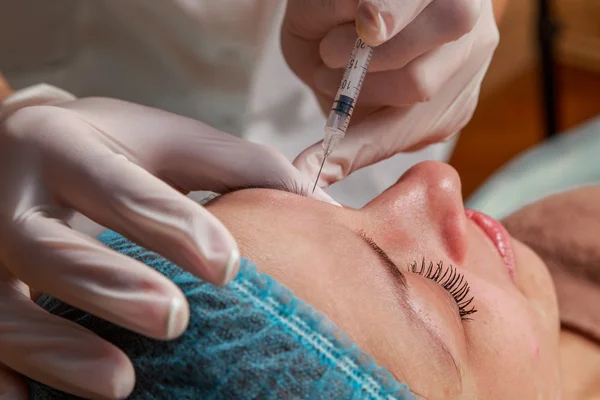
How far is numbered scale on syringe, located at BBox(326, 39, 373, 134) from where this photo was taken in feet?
3.18

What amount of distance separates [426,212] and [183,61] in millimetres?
847

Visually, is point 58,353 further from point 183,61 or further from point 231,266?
point 183,61

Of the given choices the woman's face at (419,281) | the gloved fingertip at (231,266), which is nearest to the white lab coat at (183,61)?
the woman's face at (419,281)

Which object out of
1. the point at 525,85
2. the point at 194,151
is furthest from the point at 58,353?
the point at 525,85

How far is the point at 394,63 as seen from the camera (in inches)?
39.9

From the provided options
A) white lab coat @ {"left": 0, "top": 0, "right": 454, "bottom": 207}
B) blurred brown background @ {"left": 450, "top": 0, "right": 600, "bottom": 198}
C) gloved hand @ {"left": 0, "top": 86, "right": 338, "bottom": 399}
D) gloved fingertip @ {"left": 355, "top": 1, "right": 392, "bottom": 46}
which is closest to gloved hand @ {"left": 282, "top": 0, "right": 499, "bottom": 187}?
gloved fingertip @ {"left": 355, "top": 1, "right": 392, "bottom": 46}

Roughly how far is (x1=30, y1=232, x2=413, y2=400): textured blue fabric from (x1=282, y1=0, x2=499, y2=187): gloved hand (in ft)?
1.15

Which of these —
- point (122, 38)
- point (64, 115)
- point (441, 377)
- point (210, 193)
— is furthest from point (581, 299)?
point (122, 38)

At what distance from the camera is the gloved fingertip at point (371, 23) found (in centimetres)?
87

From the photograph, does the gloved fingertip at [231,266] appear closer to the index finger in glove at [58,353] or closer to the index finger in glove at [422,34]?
the index finger in glove at [58,353]

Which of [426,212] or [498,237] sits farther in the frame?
[498,237]

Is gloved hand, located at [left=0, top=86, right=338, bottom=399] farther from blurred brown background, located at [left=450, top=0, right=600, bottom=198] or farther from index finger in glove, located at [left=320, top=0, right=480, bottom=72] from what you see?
blurred brown background, located at [left=450, top=0, right=600, bottom=198]

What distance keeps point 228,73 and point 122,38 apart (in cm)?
26

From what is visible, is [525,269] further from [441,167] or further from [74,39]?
[74,39]
